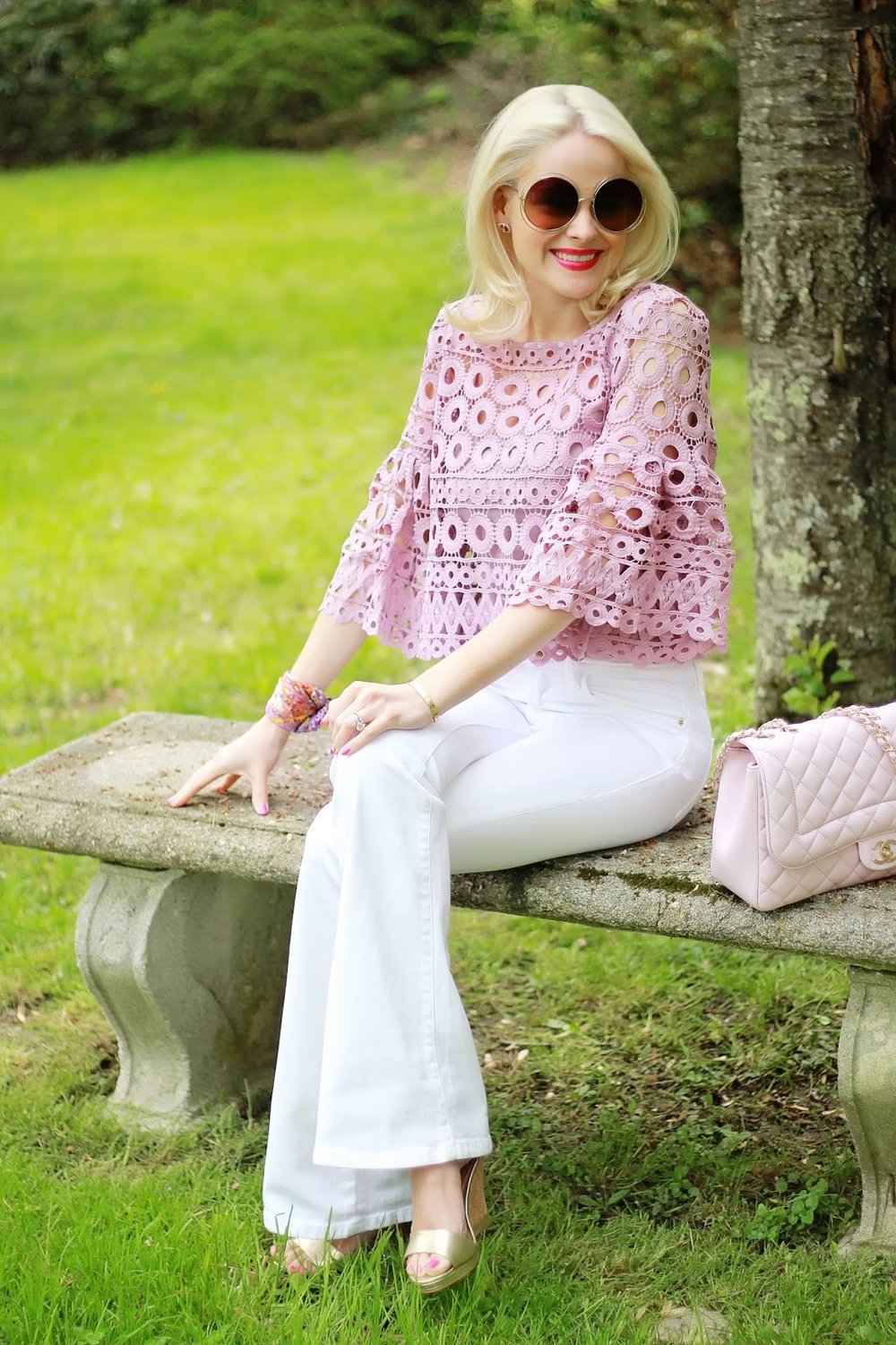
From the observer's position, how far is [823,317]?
3.75 metres

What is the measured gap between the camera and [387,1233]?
2.47m

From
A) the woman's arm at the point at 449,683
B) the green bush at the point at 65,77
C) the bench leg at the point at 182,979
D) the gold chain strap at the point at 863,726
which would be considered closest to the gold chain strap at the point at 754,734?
the gold chain strap at the point at 863,726

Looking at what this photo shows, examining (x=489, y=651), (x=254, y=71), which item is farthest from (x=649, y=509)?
(x=254, y=71)

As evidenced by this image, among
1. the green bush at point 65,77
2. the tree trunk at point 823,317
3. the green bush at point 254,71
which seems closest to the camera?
the tree trunk at point 823,317

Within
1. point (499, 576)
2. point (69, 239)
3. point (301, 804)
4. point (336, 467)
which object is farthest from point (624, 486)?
point (69, 239)

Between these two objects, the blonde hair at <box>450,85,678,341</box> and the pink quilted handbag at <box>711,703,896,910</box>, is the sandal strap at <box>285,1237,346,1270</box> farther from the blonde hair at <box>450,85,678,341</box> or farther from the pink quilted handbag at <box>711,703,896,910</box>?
the blonde hair at <box>450,85,678,341</box>

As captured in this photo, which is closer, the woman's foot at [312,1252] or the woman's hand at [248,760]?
the woman's foot at [312,1252]

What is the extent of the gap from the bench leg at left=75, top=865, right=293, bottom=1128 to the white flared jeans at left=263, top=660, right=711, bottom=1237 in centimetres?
56

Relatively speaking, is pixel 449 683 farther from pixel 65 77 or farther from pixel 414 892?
pixel 65 77

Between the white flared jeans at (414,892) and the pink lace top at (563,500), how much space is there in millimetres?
161

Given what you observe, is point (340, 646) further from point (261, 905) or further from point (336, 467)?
point (336, 467)

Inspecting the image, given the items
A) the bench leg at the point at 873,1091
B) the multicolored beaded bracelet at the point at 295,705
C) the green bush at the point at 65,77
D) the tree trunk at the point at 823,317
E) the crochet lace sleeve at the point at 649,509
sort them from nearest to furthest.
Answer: the bench leg at the point at 873,1091
the crochet lace sleeve at the point at 649,509
the multicolored beaded bracelet at the point at 295,705
the tree trunk at the point at 823,317
the green bush at the point at 65,77

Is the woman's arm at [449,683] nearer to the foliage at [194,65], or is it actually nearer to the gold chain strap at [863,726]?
the gold chain strap at [863,726]

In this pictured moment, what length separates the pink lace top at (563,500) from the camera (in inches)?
103
